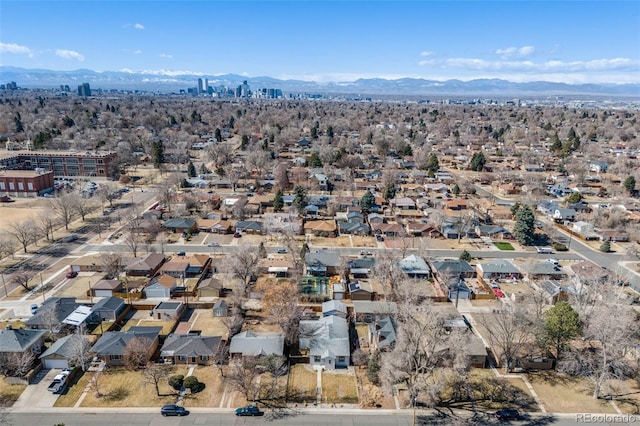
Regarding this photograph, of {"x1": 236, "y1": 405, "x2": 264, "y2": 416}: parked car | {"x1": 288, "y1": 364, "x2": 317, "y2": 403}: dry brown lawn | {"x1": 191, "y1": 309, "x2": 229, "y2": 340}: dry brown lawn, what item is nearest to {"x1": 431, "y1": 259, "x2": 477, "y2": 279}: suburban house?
{"x1": 288, "y1": 364, "x2": 317, "y2": 403}: dry brown lawn

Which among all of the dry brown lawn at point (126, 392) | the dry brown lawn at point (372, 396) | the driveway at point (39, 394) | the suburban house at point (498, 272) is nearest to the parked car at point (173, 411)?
the dry brown lawn at point (126, 392)

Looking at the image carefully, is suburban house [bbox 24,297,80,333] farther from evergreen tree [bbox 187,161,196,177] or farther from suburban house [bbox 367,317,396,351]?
evergreen tree [bbox 187,161,196,177]

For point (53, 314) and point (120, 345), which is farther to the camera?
point (53, 314)

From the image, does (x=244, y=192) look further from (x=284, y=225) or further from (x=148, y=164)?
(x=148, y=164)

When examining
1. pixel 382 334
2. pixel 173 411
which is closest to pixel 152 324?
pixel 173 411

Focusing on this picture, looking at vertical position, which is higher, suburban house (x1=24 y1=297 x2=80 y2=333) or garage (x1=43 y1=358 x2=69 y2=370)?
suburban house (x1=24 y1=297 x2=80 y2=333)

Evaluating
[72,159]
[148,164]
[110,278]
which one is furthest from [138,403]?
[148,164]

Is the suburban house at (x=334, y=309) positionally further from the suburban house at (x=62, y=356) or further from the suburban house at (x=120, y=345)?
the suburban house at (x=62, y=356)

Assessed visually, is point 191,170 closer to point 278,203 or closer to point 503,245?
point 278,203
